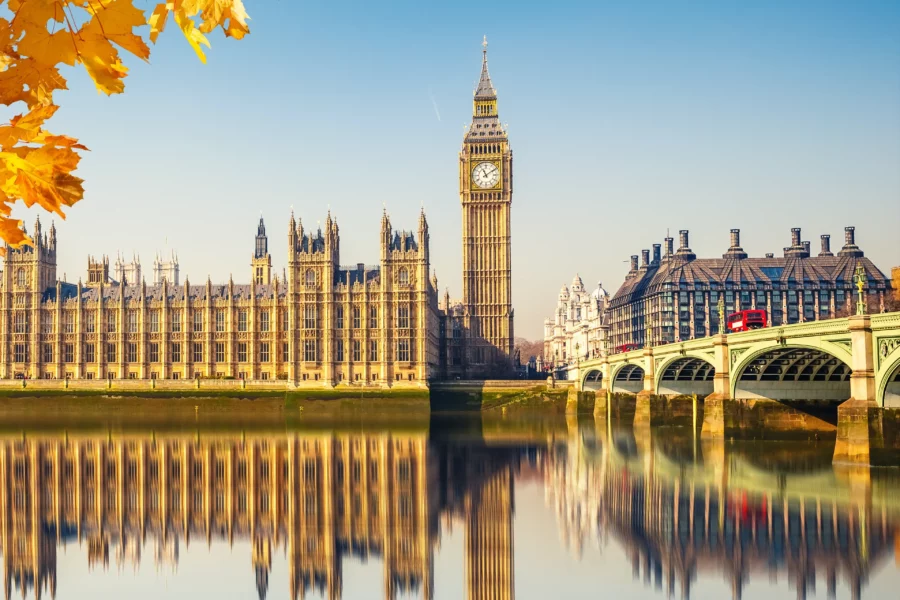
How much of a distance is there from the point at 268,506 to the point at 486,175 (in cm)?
8931

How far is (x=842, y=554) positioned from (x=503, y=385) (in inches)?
3134

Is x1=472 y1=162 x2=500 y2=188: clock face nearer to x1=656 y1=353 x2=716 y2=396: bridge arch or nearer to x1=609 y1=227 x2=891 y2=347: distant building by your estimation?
x1=609 y1=227 x2=891 y2=347: distant building

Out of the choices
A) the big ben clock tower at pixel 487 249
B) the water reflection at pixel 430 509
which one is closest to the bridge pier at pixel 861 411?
the water reflection at pixel 430 509

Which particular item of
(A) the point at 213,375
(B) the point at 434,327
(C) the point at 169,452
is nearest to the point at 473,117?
(B) the point at 434,327

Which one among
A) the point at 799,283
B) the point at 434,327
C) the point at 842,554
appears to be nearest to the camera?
the point at 842,554

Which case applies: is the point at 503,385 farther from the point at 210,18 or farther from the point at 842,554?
the point at 210,18

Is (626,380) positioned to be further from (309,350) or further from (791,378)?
(791,378)

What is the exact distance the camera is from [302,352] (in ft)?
366

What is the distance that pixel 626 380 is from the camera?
343ft

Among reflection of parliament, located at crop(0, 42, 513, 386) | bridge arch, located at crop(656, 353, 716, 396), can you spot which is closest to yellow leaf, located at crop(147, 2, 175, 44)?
bridge arch, located at crop(656, 353, 716, 396)

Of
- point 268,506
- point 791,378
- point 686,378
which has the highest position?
point 791,378

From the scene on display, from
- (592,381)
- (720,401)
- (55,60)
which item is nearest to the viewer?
(55,60)

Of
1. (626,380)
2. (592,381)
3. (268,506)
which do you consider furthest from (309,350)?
(268,506)

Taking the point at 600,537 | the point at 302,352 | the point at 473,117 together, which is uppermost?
the point at 473,117
